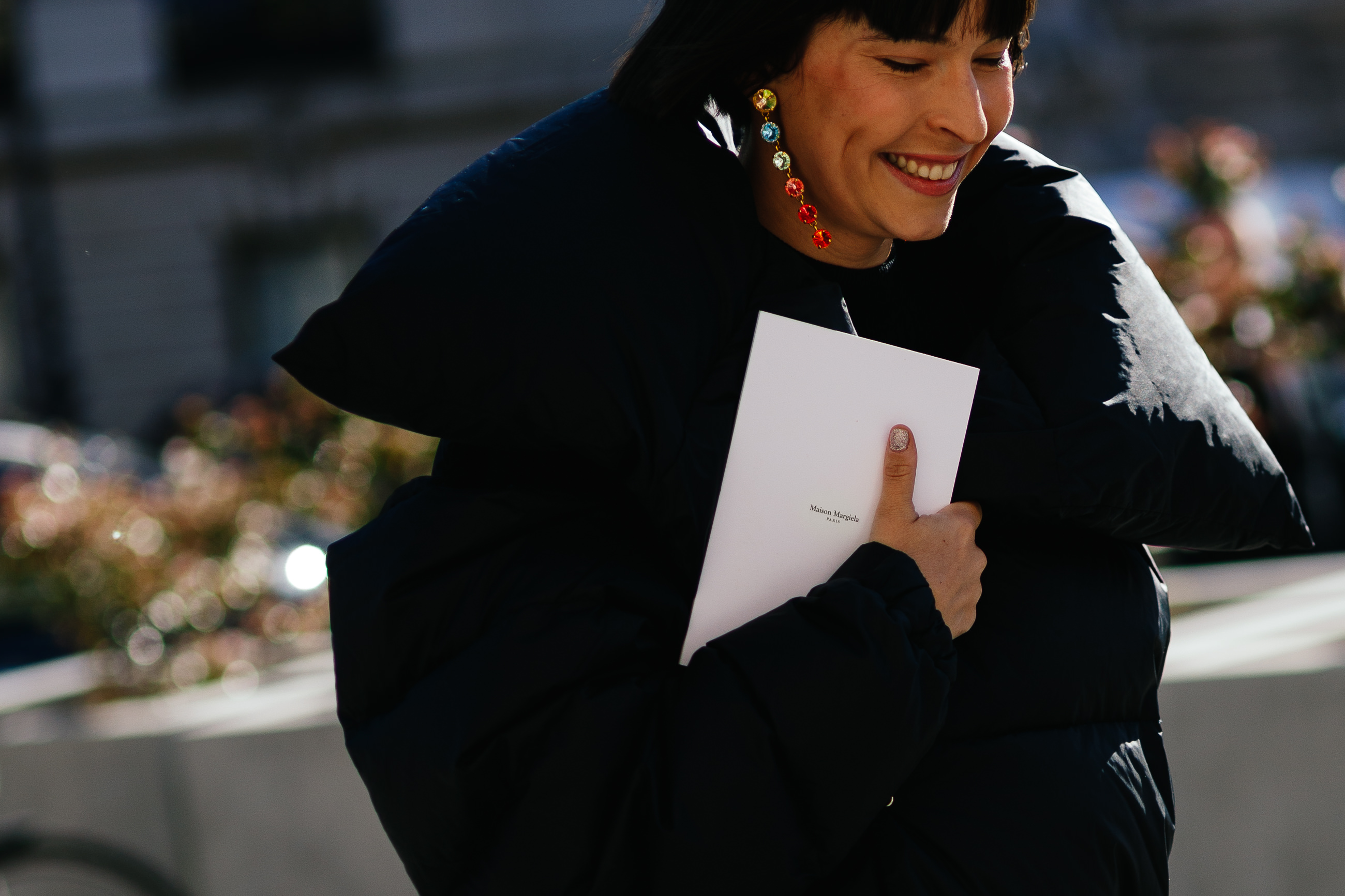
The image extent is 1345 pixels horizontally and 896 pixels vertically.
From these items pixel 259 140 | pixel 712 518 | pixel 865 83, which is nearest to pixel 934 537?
pixel 712 518

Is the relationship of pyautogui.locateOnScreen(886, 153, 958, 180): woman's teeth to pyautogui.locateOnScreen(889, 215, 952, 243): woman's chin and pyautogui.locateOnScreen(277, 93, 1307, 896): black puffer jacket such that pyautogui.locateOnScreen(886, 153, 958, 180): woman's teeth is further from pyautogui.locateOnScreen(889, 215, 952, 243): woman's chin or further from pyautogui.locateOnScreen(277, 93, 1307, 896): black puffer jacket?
pyautogui.locateOnScreen(277, 93, 1307, 896): black puffer jacket

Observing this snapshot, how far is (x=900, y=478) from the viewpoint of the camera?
3.88 feet

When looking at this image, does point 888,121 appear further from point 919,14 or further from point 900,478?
point 900,478

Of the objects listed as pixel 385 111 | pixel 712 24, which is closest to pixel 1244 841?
pixel 712 24

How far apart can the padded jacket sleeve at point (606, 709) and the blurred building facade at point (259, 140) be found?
13.0 metres

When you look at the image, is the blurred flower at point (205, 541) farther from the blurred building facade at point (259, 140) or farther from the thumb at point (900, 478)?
the blurred building facade at point (259, 140)

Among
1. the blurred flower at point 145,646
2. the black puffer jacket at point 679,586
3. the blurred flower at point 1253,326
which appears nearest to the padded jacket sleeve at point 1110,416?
the black puffer jacket at point 679,586

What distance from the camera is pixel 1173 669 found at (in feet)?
9.47

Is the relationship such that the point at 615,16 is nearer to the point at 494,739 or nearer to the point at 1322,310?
the point at 1322,310

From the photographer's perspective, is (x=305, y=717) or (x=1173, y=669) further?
(x=305, y=717)

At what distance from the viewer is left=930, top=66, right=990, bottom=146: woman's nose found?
1.24 meters

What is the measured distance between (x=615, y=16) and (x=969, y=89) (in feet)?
44.3

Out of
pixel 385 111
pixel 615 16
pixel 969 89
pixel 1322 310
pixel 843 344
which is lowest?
pixel 385 111

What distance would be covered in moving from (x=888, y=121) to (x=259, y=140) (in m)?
13.7
